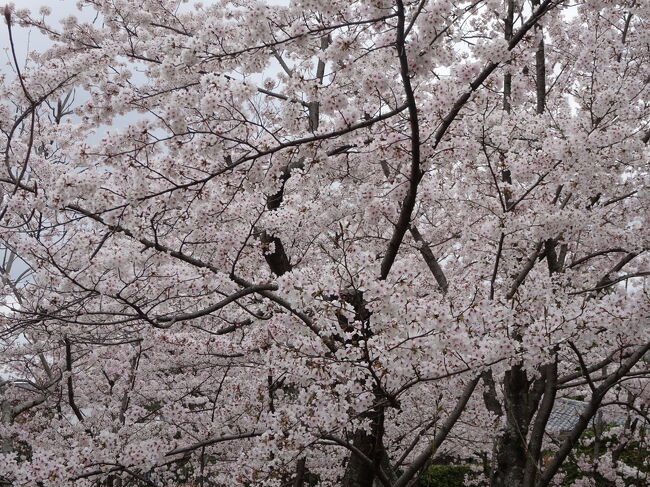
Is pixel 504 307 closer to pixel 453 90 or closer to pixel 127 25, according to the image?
pixel 453 90

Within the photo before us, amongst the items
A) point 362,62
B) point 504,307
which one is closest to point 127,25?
point 362,62

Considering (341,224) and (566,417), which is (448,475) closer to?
(566,417)

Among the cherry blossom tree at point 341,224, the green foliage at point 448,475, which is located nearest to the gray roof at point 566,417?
the green foliage at point 448,475

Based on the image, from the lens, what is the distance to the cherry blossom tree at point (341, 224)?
361cm

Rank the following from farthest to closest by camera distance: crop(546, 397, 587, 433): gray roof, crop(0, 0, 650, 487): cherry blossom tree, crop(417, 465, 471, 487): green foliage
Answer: crop(546, 397, 587, 433): gray roof → crop(417, 465, 471, 487): green foliage → crop(0, 0, 650, 487): cherry blossom tree

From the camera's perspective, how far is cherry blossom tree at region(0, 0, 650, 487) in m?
3.61

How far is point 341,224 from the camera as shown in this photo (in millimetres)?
4465

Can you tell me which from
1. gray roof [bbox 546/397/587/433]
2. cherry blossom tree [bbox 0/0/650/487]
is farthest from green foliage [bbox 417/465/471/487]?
gray roof [bbox 546/397/587/433]

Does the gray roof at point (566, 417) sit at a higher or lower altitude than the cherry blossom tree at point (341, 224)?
higher

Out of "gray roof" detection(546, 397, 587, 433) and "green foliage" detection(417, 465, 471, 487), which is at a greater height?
"gray roof" detection(546, 397, 587, 433)

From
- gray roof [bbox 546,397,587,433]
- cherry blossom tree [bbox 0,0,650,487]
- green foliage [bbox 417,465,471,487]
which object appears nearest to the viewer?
cherry blossom tree [bbox 0,0,650,487]

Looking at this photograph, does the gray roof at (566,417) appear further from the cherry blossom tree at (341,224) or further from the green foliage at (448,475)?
the cherry blossom tree at (341,224)

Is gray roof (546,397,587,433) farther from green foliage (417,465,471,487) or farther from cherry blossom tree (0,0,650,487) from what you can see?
cherry blossom tree (0,0,650,487)

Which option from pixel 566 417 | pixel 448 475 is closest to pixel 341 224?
pixel 448 475
